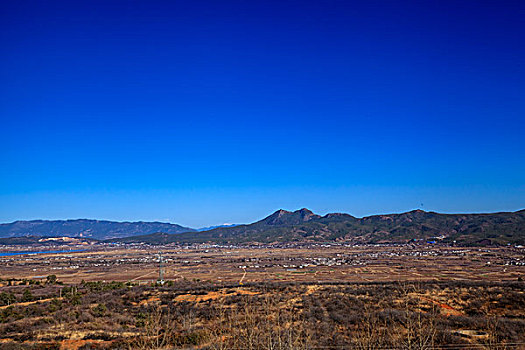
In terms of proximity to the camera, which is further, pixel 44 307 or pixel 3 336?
pixel 44 307

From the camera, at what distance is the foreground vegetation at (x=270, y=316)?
14.8 metres

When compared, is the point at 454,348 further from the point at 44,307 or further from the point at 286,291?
the point at 44,307

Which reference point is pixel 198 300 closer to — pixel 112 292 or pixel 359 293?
pixel 112 292

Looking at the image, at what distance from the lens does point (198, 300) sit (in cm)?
3142

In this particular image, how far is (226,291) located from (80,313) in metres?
13.7

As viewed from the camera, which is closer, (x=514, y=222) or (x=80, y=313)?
(x=80, y=313)

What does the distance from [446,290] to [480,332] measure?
644 inches

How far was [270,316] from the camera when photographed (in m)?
14.4

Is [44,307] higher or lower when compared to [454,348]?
lower

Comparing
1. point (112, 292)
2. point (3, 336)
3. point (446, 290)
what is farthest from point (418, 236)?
point (3, 336)

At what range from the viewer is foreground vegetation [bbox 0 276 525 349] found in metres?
14.8

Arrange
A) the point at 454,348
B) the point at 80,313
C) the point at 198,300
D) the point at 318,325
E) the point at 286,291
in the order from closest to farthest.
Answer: the point at 454,348 < the point at 318,325 < the point at 80,313 < the point at 198,300 < the point at 286,291

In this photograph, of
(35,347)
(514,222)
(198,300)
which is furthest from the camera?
(514,222)

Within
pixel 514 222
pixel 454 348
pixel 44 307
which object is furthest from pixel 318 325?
pixel 514 222
